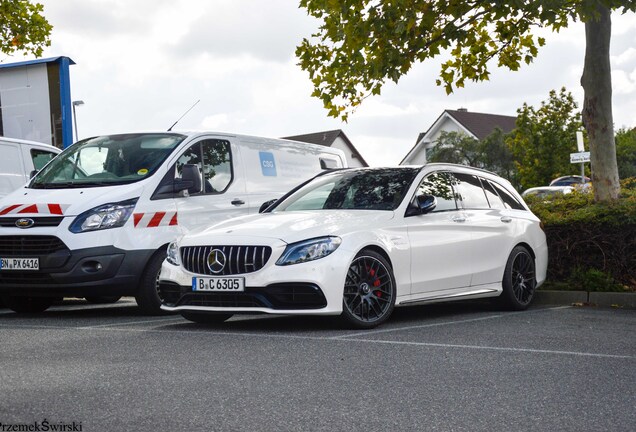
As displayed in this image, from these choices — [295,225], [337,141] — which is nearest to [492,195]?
[295,225]

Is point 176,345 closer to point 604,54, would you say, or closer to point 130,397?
point 130,397

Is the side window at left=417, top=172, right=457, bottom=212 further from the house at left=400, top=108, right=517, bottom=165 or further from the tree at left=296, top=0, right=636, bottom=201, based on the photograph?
the house at left=400, top=108, right=517, bottom=165

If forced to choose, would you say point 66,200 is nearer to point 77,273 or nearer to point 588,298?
point 77,273

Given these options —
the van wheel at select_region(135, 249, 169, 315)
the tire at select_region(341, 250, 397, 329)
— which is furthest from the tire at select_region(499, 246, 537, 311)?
the van wheel at select_region(135, 249, 169, 315)

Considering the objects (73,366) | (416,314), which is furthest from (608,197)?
(73,366)

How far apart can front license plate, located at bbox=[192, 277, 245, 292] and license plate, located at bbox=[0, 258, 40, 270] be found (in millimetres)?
2207

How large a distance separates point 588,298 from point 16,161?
7.49 m

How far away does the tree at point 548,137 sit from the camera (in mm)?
53250

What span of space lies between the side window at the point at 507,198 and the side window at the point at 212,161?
312cm

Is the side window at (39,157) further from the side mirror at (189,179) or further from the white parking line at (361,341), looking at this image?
the white parking line at (361,341)

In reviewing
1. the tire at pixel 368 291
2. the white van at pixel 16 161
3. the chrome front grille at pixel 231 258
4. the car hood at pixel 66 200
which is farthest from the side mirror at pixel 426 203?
the white van at pixel 16 161

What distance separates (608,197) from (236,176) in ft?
17.9

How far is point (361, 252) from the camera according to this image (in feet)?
28.4

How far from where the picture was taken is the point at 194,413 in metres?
5.05
